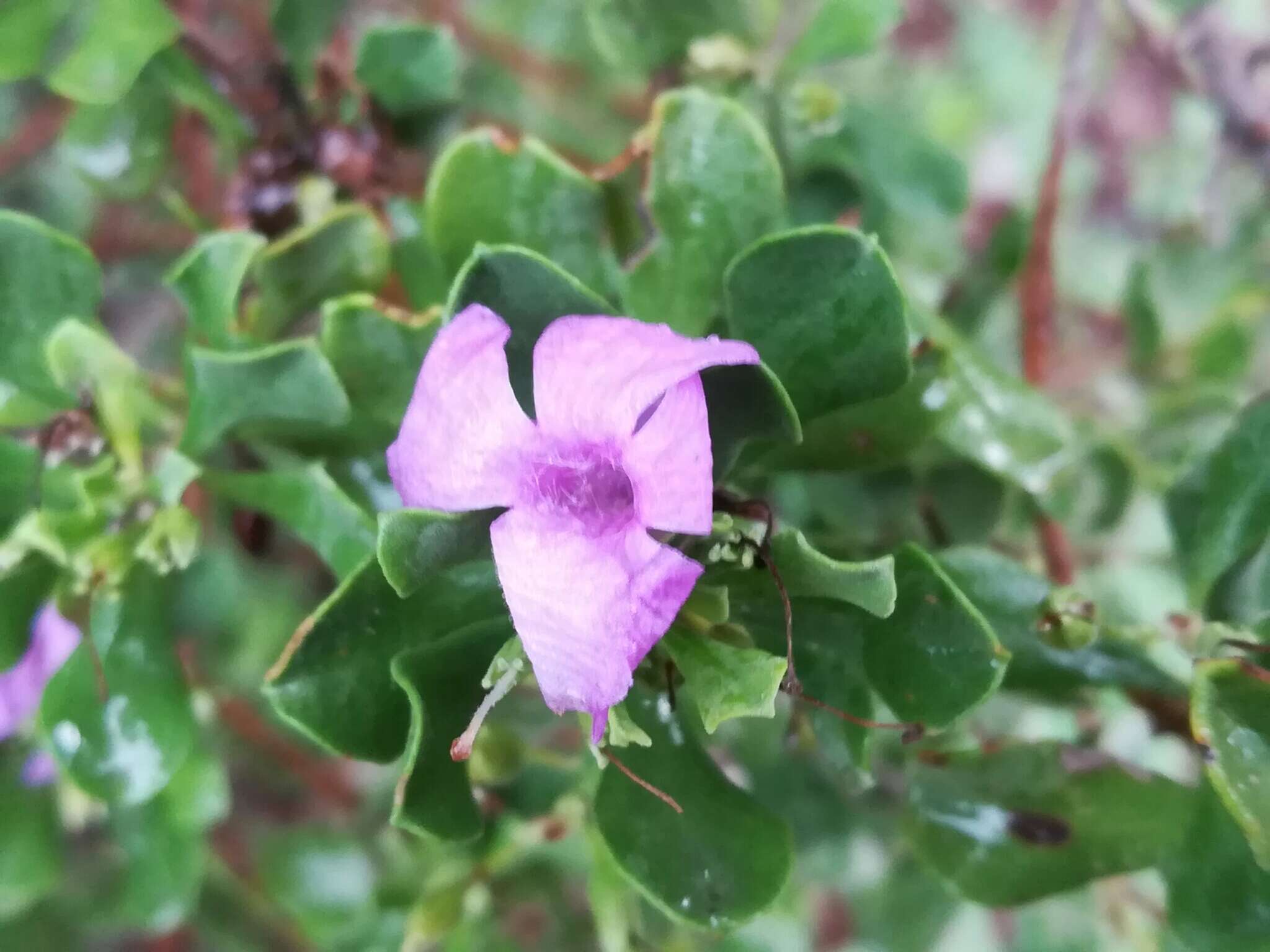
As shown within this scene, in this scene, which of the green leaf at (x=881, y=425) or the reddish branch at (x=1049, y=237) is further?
the reddish branch at (x=1049, y=237)

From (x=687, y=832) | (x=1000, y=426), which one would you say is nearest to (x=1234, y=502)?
(x=1000, y=426)

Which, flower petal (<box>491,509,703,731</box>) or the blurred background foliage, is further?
the blurred background foliage

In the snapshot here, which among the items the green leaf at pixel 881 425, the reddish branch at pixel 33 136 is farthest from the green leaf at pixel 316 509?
the reddish branch at pixel 33 136

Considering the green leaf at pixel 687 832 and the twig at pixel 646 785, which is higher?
the twig at pixel 646 785

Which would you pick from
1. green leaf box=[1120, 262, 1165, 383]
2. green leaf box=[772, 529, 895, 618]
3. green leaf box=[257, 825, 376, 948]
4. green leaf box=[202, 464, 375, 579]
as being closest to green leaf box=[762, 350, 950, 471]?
green leaf box=[772, 529, 895, 618]

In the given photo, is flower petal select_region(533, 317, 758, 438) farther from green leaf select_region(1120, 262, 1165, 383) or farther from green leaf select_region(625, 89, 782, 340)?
green leaf select_region(1120, 262, 1165, 383)

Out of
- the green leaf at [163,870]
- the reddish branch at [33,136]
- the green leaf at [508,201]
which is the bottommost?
the green leaf at [163,870]

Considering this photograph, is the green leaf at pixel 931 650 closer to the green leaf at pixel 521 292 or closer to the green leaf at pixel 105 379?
the green leaf at pixel 521 292
